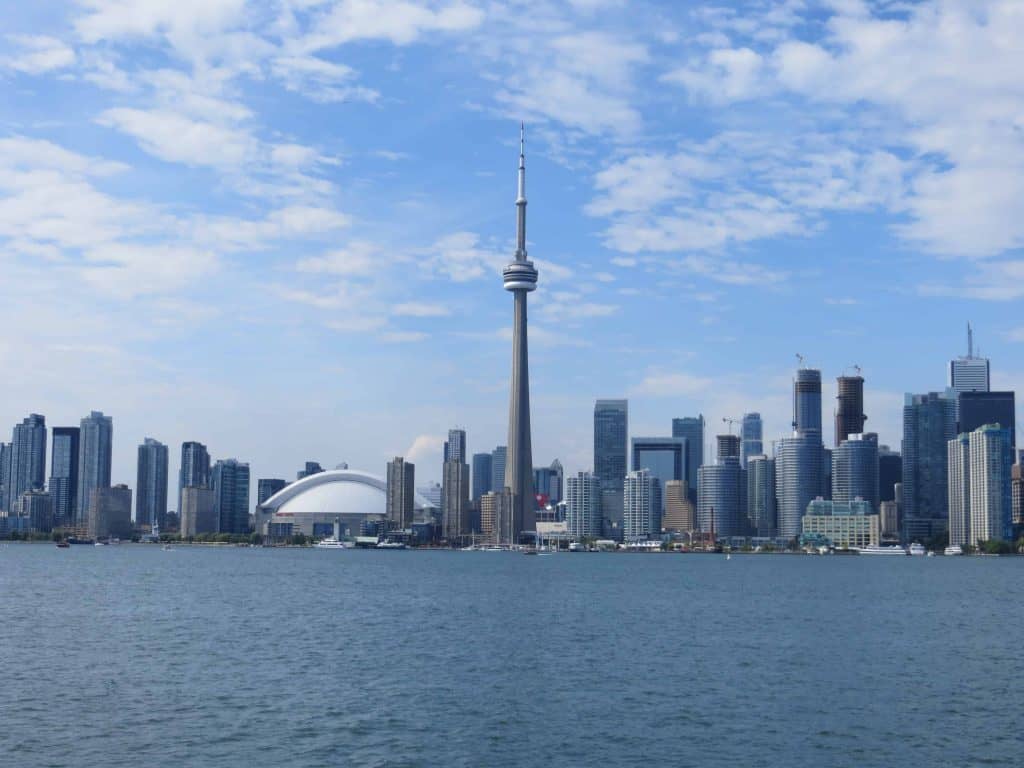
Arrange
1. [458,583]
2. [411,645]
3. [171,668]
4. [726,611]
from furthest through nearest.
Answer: [458,583] < [726,611] < [411,645] < [171,668]

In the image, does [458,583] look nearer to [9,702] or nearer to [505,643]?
[505,643]

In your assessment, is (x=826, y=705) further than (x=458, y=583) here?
No

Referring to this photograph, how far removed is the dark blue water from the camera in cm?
3303

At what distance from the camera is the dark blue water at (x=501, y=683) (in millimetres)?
33031

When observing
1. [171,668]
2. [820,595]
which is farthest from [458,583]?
[171,668]

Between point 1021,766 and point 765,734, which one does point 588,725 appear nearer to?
point 765,734

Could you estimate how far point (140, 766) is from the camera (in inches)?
1188

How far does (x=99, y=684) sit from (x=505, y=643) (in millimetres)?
20552

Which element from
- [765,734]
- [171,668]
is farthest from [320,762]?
[171,668]

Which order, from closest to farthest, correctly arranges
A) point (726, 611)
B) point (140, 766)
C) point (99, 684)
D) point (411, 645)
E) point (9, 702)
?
point (140, 766), point (9, 702), point (99, 684), point (411, 645), point (726, 611)

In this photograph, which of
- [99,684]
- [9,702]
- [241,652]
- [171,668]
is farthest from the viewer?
[241,652]

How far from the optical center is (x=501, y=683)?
44188 mm

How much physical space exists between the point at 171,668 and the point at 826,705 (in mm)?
24047

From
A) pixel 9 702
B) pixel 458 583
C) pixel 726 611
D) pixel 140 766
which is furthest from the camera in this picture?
pixel 458 583
